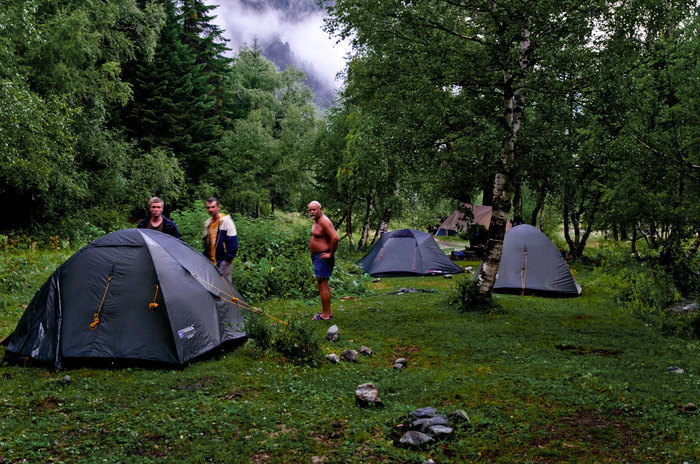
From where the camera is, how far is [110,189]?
21.7 m

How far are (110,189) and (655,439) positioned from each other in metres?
23.4

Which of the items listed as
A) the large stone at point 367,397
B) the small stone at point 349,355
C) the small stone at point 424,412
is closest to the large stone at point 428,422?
the small stone at point 424,412

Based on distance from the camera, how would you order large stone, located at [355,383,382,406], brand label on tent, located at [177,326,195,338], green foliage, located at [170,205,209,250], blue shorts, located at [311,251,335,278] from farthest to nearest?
green foliage, located at [170,205,209,250], blue shorts, located at [311,251,335,278], brand label on tent, located at [177,326,195,338], large stone, located at [355,383,382,406]

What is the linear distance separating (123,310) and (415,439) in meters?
4.24

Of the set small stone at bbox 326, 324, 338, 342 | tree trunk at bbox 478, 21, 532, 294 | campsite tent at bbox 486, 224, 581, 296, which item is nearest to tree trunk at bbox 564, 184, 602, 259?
campsite tent at bbox 486, 224, 581, 296

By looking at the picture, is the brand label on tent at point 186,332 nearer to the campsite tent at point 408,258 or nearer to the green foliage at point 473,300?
the green foliage at point 473,300

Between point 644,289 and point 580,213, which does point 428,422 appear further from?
point 580,213

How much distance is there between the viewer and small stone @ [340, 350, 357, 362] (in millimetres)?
6309

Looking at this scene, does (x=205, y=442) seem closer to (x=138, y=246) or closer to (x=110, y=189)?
(x=138, y=246)

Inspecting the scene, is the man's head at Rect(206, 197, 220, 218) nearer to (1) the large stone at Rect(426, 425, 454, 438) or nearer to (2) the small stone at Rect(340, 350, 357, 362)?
(2) the small stone at Rect(340, 350, 357, 362)

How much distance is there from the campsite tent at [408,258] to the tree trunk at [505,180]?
6166 millimetres

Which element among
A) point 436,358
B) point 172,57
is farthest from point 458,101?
point 172,57

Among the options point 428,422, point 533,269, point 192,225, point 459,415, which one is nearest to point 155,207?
point 192,225

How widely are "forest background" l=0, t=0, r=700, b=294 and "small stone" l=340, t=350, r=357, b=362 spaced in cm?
496
